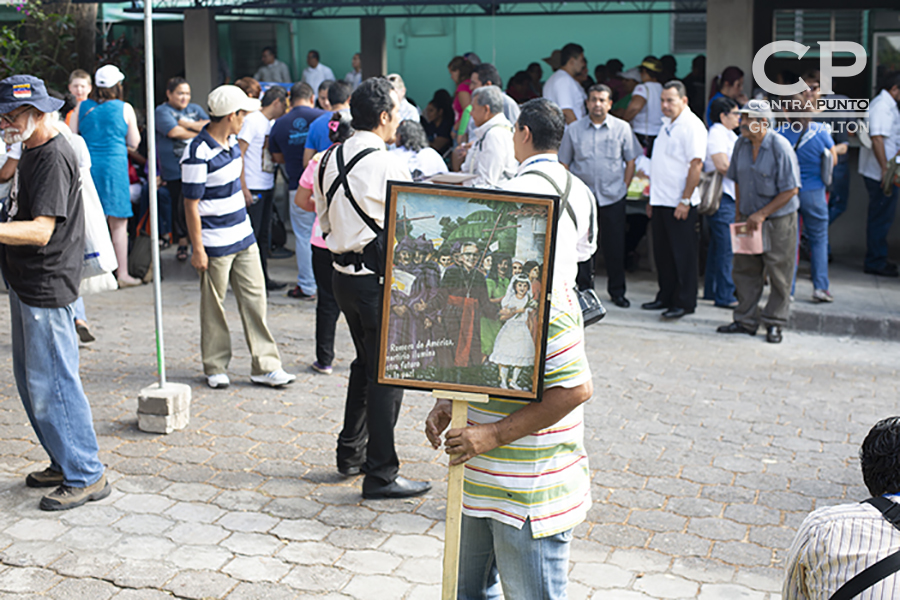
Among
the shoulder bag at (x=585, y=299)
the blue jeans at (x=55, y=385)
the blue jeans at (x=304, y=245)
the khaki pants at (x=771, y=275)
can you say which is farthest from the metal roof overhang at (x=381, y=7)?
the shoulder bag at (x=585, y=299)

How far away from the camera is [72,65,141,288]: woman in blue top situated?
30.3 feet

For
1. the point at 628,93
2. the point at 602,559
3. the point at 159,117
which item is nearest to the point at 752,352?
the point at 602,559

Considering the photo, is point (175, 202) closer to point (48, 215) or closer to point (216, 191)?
point (216, 191)

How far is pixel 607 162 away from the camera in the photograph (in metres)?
8.74

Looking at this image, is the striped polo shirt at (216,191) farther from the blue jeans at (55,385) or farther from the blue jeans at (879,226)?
the blue jeans at (879,226)

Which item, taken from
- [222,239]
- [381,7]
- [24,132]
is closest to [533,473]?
[24,132]

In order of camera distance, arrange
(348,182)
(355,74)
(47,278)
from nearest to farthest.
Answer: (47,278) → (348,182) → (355,74)

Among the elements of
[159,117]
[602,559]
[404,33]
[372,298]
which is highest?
[404,33]

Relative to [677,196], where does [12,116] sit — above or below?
above

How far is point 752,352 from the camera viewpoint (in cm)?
754

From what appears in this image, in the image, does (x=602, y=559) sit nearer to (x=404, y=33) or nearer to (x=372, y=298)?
(x=372, y=298)

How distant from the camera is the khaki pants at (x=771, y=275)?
7762mm

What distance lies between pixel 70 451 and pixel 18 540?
1.56 ft

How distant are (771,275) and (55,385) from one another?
569 cm
